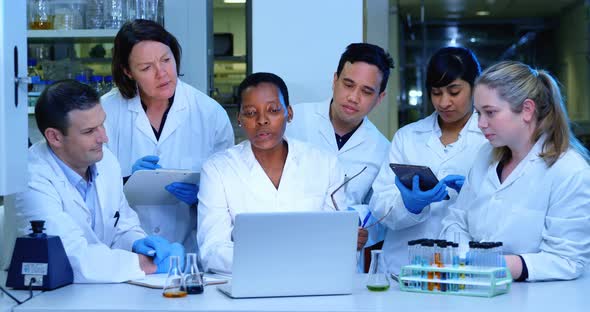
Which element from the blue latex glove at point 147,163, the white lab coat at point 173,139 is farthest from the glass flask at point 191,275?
the white lab coat at point 173,139

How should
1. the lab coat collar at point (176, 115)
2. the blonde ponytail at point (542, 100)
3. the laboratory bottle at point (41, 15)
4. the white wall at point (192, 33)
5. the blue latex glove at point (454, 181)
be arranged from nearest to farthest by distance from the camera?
the blonde ponytail at point (542, 100)
the blue latex glove at point (454, 181)
the lab coat collar at point (176, 115)
the white wall at point (192, 33)
the laboratory bottle at point (41, 15)

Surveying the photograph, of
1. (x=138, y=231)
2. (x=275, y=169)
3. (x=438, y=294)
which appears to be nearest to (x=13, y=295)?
(x=138, y=231)

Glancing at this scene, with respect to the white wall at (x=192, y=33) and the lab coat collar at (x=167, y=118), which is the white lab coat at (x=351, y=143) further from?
the white wall at (x=192, y=33)

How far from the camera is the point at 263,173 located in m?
2.71

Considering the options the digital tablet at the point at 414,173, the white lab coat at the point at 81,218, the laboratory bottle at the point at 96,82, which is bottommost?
the white lab coat at the point at 81,218

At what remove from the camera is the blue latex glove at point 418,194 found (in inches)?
106

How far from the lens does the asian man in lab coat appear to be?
9.80 feet

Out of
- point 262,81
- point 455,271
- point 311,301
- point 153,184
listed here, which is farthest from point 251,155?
point 455,271

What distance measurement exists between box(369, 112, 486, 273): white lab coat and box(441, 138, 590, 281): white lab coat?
0.39m

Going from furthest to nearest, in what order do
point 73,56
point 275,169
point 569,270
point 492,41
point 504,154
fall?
point 492,41 < point 73,56 < point 275,169 < point 504,154 < point 569,270

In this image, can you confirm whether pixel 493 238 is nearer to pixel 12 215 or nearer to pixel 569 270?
pixel 569 270

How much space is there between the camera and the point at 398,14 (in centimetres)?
883

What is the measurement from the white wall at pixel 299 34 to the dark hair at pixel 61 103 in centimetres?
85

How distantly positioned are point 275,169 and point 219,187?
0.22 m
